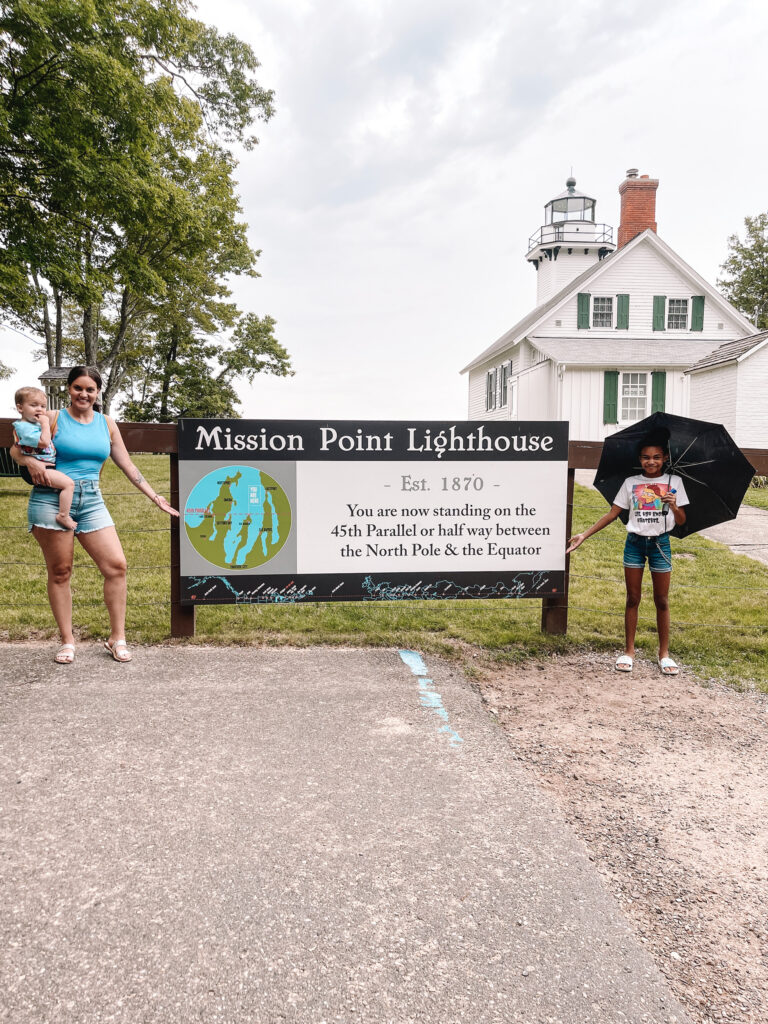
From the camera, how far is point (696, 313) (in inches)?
1069

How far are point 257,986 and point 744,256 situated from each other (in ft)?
168

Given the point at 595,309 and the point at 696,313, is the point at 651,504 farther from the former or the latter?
the point at 696,313

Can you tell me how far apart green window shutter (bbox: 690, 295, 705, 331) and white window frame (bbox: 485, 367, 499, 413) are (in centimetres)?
875

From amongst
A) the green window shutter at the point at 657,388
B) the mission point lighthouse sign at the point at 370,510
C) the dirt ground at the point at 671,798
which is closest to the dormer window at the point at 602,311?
the green window shutter at the point at 657,388

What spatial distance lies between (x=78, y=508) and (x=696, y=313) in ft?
91.1

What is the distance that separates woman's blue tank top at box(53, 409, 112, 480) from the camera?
443cm

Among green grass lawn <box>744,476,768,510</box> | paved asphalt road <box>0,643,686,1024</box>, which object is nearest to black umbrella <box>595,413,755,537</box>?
paved asphalt road <box>0,643,686,1024</box>

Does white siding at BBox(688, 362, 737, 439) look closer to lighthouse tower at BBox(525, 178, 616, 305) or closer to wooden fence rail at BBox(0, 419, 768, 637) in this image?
lighthouse tower at BBox(525, 178, 616, 305)

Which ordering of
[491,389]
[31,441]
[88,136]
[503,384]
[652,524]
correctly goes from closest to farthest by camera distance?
[31,441], [652,524], [88,136], [503,384], [491,389]

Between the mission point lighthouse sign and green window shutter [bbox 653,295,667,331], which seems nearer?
the mission point lighthouse sign

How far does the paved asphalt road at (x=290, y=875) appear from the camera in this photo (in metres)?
1.90

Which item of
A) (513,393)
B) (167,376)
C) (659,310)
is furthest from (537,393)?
(167,376)

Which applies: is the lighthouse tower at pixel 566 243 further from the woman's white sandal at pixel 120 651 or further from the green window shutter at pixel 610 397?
the woman's white sandal at pixel 120 651

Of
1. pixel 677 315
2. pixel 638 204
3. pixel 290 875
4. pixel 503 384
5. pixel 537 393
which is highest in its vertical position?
pixel 638 204
